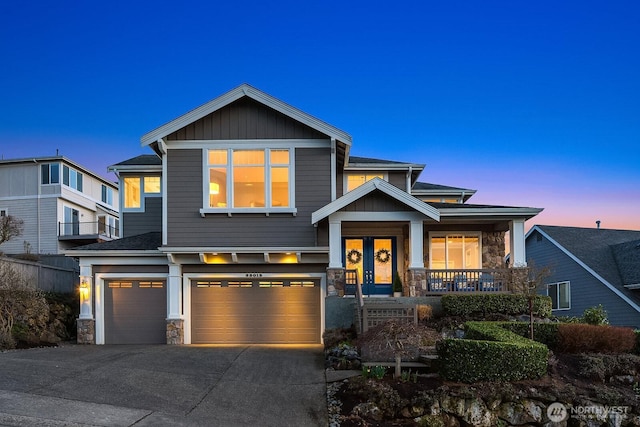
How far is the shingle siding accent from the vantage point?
1697 cm

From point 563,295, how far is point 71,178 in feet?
95.6

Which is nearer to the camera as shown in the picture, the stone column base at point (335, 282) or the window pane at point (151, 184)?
the stone column base at point (335, 282)

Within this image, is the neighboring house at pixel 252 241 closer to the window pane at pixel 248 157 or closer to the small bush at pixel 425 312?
the window pane at pixel 248 157

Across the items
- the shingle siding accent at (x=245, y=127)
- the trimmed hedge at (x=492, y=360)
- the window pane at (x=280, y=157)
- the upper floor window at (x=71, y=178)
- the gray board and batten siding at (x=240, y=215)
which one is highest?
the upper floor window at (x=71, y=178)

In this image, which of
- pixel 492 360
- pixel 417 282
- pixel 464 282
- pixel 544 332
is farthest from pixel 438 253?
pixel 492 360

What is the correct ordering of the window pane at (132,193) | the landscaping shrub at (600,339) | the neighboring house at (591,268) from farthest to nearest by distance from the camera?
the neighboring house at (591,268), the window pane at (132,193), the landscaping shrub at (600,339)

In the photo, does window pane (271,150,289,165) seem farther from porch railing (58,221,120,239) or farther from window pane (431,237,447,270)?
porch railing (58,221,120,239)

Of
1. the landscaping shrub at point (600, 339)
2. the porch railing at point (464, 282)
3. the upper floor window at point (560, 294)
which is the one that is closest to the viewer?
the landscaping shrub at point (600, 339)

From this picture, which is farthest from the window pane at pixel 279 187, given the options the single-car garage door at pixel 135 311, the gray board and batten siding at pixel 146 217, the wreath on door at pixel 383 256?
the gray board and batten siding at pixel 146 217

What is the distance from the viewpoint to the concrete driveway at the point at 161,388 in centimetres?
845

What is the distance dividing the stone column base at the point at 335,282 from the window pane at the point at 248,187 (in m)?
3.24

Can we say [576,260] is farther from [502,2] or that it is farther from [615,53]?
[502,2]

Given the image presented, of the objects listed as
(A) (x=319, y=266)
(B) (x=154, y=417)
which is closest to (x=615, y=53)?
(A) (x=319, y=266)

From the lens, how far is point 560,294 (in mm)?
23594
